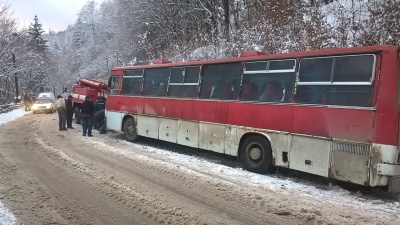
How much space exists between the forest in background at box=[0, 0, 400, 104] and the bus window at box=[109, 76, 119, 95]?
25.6 feet

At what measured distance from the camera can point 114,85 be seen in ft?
48.1

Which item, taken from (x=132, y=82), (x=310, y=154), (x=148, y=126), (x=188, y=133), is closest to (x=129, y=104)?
(x=132, y=82)

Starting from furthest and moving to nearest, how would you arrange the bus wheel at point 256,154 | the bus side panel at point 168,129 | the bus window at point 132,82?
the bus window at point 132,82 → the bus side panel at point 168,129 → the bus wheel at point 256,154

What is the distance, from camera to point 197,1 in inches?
1384

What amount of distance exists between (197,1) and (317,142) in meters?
30.3

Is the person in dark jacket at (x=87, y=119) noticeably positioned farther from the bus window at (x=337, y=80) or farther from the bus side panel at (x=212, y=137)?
the bus window at (x=337, y=80)

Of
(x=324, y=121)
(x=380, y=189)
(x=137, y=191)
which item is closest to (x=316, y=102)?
(x=324, y=121)

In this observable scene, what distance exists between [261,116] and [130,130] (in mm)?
6523

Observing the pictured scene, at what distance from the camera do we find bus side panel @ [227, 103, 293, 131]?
801 cm

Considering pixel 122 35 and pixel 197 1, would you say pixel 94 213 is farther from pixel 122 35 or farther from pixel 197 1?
pixel 122 35

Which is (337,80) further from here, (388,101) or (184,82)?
(184,82)

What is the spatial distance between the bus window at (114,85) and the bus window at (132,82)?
0.47m

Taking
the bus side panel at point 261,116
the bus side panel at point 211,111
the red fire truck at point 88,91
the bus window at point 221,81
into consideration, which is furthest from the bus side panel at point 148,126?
the red fire truck at point 88,91

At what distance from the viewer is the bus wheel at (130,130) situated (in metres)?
13.3
